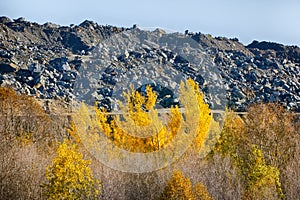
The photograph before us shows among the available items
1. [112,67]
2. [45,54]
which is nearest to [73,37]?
[45,54]

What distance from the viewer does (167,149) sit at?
786 inches

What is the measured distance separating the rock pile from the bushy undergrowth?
107 feet

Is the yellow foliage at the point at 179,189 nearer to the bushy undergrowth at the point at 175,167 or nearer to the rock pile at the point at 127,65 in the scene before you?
the bushy undergrowth at the point at 175,167

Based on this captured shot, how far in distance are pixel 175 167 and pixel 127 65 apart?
7475 centimetres

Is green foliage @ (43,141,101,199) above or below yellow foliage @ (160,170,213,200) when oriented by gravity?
above

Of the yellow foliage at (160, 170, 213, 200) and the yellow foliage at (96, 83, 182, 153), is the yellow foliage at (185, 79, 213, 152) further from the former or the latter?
the yellow foliage at (160, 170, 213, 200)

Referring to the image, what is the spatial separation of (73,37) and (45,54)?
2421 cm

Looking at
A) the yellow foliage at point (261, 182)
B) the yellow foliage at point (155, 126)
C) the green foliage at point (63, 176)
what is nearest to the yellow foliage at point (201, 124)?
the yellow foliage at point (155, 126)

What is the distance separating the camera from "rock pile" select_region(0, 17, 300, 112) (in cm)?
7588

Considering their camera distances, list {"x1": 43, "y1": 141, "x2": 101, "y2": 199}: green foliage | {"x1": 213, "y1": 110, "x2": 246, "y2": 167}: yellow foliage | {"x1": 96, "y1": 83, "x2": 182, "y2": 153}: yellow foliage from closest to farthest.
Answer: {"x1": 43, "y1": 141, "x2": 101, "y2": 199}: green foliage → {"x1": 96, "y1": 83, "x2": 182, "y2": 153}: yellow foliage → {"x1": 213, "y1": 110, "x2": 246, "y2": 167}: yellow foliage

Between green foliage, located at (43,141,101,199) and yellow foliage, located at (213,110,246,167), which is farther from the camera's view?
yellow foliage, located at (213,110,246,167)

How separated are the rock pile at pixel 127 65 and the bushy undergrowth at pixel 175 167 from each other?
1279 inches

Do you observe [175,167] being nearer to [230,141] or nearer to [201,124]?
[201,124]

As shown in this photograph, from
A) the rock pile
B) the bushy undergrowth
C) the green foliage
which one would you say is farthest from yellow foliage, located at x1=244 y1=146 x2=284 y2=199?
the rock pile
